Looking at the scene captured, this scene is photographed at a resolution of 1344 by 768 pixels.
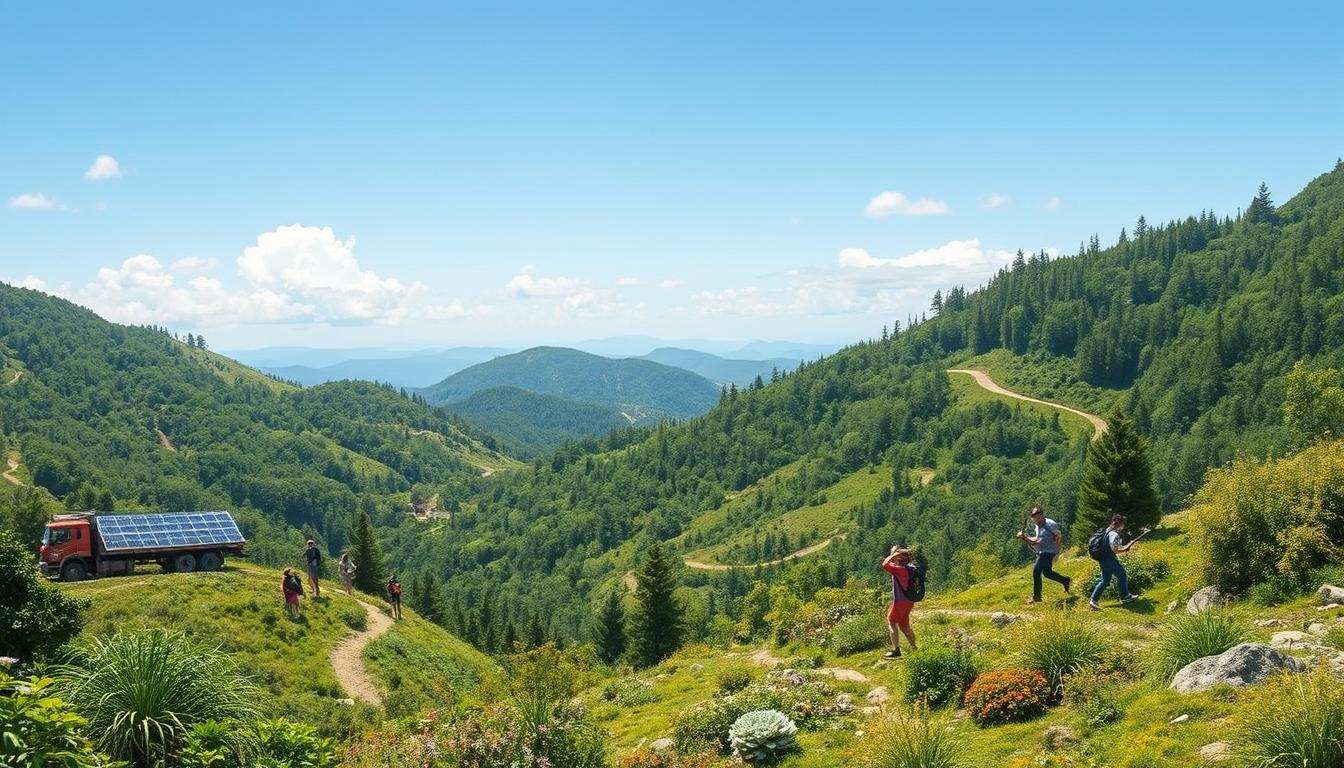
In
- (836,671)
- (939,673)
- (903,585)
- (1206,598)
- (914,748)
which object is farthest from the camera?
(836,671)

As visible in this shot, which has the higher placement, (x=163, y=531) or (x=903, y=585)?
(x=903, y=585)

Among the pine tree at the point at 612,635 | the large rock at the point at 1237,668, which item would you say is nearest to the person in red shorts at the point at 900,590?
the large rock at the point at 1237,668

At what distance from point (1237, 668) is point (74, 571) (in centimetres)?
4534

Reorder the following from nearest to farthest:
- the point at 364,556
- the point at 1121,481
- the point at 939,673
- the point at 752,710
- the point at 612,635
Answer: the point at 939,673, the point at 752,710, the point at 1121,481, the point at 364,556, the point at 612,635

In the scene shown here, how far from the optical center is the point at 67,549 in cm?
3644

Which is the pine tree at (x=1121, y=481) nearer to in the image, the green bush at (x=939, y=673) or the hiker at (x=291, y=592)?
the green bush at (x=939, y=673)

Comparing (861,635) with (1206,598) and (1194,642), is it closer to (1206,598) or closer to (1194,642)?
(1206,598)

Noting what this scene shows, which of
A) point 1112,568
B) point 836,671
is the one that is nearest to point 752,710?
point 836,671

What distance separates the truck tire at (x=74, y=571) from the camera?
35.6 metres

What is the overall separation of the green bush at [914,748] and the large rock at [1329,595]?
9571 mm

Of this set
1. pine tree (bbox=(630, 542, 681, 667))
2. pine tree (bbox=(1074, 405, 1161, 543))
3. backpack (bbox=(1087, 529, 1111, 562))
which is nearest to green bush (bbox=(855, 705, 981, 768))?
backpack (bbox=(1087, 529, 1111, 562))

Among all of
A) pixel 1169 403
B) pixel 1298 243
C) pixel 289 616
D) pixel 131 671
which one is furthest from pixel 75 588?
pixel 1298 243

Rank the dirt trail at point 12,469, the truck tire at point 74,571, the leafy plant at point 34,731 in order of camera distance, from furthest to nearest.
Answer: the dirt trail at point 12,469 → the truck tire at point 74,571 → the leafy plant at point 34,731

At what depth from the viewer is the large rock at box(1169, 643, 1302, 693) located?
34.8 ft
